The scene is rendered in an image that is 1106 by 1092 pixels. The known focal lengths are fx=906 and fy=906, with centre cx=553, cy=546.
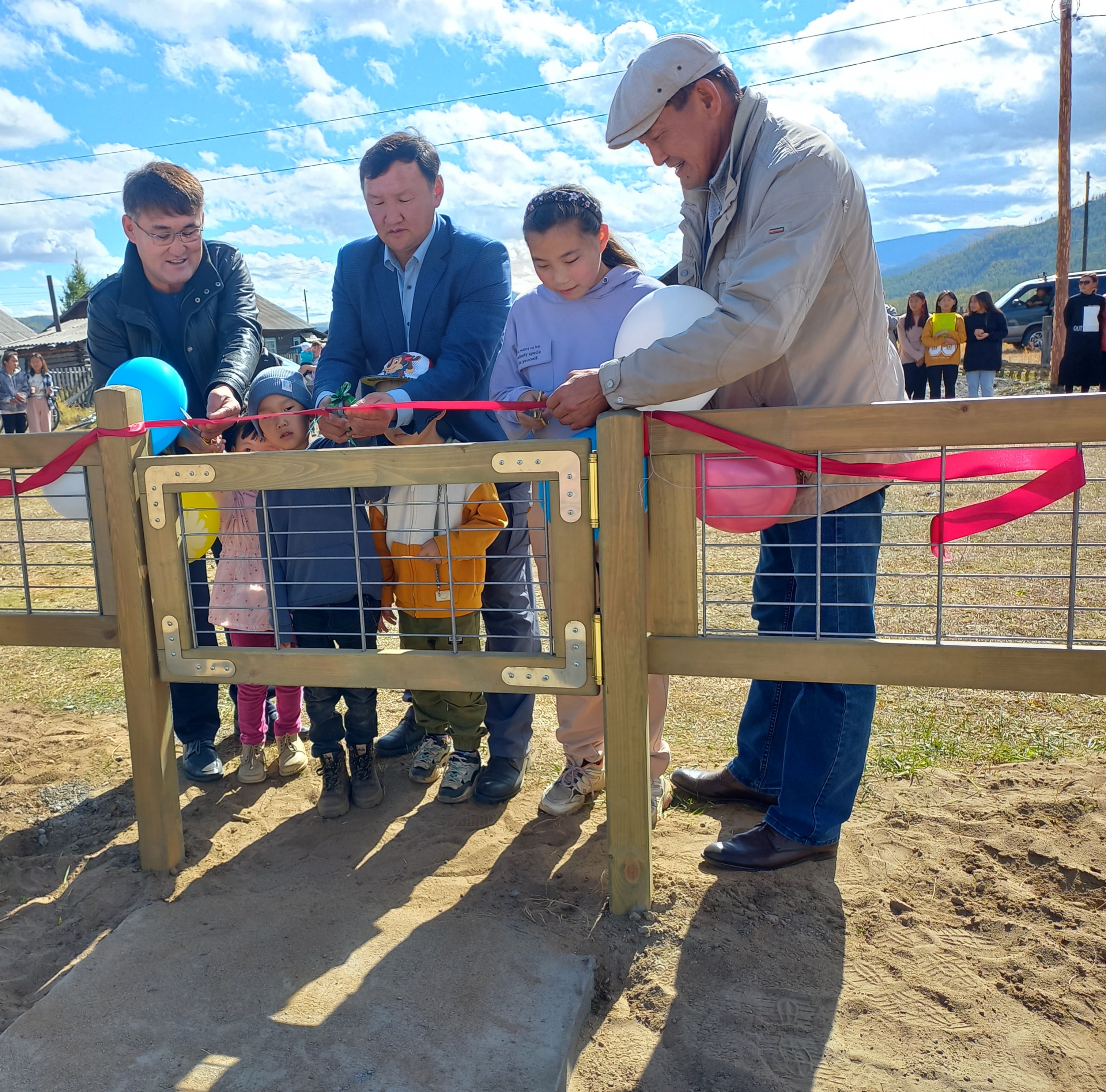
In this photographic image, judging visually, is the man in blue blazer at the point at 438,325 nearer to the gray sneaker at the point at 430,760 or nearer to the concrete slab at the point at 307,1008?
the gray sneaker at the point at 430,760

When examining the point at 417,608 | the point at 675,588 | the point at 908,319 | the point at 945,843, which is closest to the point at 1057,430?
the point at 675,588

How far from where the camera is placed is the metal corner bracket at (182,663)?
2627 millimetres

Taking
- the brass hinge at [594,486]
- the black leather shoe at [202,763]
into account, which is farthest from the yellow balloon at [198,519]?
the brass hinge at [594,486]

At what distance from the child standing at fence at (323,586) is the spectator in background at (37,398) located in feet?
57.8

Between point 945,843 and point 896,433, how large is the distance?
1432mm

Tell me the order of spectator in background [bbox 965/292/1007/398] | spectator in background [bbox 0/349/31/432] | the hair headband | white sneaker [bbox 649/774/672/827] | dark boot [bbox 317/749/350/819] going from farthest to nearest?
1. spectator in background [bbox 0/349/31/432]
2. spectator in background [bbox 965/292/1007/398]
3. dark boot [bbox 317/749/350/819]
4. white sneaker [bbox 649/774/672/827]
5. the hair headband

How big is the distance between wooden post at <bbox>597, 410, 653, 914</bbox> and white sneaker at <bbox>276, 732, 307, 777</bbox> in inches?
59.2

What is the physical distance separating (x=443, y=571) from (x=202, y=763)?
1.32 metres

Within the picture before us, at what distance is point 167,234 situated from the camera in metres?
3.21

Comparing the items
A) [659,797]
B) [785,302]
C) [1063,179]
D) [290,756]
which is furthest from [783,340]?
[1063,179]

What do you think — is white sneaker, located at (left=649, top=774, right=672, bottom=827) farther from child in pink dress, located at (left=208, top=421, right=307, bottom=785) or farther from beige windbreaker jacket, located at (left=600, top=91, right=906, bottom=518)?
child in pink dress, located at (left=208, top=421, right=307, bottom=785)

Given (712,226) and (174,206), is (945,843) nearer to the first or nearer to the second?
(712,226)

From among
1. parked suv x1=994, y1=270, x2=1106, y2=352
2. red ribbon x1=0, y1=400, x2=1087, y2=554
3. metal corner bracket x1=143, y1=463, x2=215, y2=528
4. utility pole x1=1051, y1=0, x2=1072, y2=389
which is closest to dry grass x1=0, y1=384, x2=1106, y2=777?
red ribbon x1=0, y1=400, x2=1087, y2=554

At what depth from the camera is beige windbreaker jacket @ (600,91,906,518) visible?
2146 mm
